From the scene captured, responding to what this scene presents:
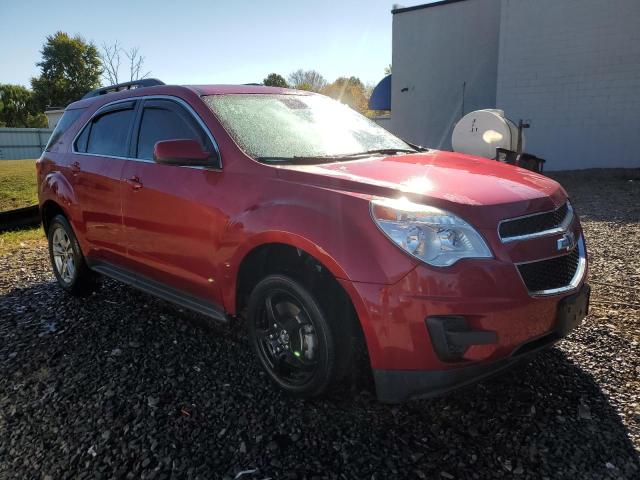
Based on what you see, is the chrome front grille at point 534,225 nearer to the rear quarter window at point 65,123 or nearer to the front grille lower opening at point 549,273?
the front grille lower opening at point 549,273

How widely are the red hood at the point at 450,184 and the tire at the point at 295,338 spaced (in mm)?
629

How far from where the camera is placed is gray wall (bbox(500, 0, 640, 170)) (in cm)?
1341

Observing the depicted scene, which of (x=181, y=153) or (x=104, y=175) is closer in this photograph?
(x=181, y=153)

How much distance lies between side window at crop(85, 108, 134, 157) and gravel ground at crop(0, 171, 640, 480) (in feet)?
4.86

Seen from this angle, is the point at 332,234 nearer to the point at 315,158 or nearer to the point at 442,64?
the point at 315,158

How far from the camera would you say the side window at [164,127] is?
132 inches

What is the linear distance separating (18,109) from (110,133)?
1870 inches

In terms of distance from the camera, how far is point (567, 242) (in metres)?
2.58

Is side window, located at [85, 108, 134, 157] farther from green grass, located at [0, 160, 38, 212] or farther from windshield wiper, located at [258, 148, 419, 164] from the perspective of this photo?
green grass, located at [0, 160, 38, 212]

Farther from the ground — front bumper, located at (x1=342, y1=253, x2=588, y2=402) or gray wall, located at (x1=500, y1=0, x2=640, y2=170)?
gray wall, located at (x1=500, y1=0, x2=640, y2=170)

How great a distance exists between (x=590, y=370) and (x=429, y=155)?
175 cm

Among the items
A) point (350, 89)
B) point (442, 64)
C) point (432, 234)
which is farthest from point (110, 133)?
point (350, 89)

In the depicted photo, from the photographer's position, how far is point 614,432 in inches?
95.3

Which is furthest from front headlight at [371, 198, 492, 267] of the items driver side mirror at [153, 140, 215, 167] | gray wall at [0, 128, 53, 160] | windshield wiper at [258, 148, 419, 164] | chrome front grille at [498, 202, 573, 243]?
gray wall at [0, 128, 53, 160]
